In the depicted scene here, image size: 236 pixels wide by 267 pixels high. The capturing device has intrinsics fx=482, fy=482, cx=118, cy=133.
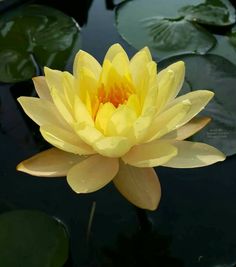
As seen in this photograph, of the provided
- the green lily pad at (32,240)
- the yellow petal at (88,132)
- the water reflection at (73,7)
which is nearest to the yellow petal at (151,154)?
the yellow petal at (88,132)

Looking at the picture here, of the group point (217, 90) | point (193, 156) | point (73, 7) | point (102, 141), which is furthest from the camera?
point (73, 7)

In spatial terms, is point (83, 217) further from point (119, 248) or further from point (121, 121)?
point (121, 121)

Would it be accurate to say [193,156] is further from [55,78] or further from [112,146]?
[55,78]

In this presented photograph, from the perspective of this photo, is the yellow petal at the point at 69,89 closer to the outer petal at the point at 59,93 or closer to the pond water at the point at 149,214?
the outer petal at the point at 59,93

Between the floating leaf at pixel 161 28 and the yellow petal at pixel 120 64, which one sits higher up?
the yellow petal at pixel 120 64

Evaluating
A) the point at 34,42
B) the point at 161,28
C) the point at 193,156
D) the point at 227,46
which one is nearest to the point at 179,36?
the point at 161,28

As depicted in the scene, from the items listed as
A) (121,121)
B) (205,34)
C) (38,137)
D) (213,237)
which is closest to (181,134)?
(121,121)

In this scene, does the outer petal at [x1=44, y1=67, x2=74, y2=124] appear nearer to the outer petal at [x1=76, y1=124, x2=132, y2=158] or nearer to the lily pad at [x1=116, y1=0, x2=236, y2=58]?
the outer petal at [x1=76, y1=124, x2=132, y2=158]
